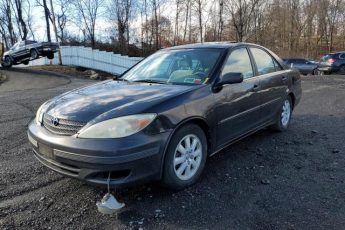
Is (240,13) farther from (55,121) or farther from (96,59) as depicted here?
(55,121)

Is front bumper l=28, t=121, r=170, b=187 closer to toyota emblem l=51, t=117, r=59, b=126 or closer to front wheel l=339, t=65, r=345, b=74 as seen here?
toyota emblem l=51, t=117, r=59, b=126

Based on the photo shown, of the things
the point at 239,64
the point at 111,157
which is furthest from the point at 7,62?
the point at 111,157

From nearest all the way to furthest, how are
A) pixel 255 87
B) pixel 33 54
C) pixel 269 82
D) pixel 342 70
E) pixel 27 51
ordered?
1. pixel 255 87
2. pixel 269 82
3. pixel 27 51
4. pixel 33 54
5. pixel 342 70

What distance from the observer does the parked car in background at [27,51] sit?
2217 cm

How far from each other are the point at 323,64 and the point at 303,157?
20650mm

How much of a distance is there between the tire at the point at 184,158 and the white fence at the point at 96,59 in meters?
19.7

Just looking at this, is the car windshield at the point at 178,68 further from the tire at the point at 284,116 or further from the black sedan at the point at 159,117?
the tire at the point at 284,116

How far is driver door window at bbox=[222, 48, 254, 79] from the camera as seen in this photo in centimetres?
441

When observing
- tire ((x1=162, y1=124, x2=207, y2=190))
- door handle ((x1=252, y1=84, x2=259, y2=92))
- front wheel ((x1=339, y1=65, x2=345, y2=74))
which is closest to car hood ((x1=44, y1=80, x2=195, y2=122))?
tire ((x1=162, y1=124, x2=207, y2=190))

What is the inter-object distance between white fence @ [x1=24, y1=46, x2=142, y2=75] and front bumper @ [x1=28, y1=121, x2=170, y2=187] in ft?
66.0

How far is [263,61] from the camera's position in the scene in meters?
5.34

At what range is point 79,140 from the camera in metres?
3.12

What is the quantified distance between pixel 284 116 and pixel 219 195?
9.73ft

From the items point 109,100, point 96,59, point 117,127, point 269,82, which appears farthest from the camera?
point 96,59
